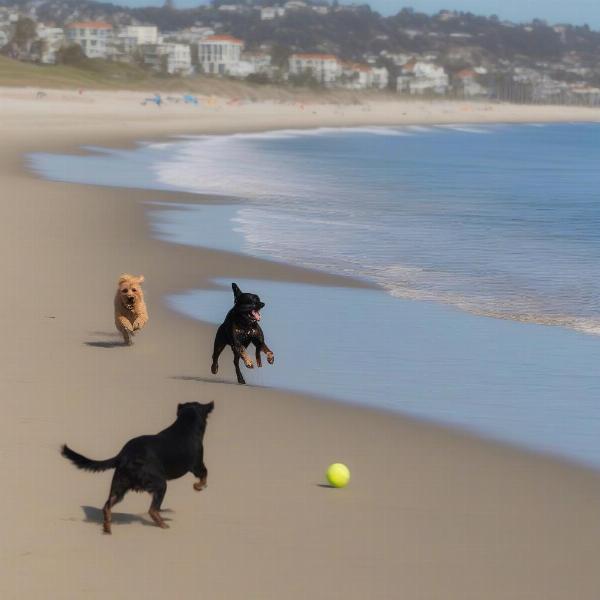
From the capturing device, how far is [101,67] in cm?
13912

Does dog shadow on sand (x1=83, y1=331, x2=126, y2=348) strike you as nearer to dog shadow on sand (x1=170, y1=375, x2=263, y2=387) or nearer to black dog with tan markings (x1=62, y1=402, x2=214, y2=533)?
dog shadow on sand (x1=170, y1=375, x2=263, y2=387)

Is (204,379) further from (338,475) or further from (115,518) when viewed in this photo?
(115,518)

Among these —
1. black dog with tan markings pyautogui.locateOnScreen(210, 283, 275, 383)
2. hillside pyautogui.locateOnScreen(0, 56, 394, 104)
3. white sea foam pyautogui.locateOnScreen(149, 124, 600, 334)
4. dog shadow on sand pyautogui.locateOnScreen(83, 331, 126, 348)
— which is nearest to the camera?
black dog with tan markings pyautogui.locateOnScreen(210, 283, 275, 383)

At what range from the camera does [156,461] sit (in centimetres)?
566

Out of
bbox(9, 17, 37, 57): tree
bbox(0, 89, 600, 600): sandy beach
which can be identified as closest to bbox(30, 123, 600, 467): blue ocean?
bbox(0, 89, 600, 600): sandy beach

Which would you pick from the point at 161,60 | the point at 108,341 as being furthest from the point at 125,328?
the point at 161,60

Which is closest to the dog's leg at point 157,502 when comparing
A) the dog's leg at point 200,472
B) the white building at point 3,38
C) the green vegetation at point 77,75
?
the dog's leg at point 200,472

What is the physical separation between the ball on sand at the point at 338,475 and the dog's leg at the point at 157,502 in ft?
3.34

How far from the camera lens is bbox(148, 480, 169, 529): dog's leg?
5602mm

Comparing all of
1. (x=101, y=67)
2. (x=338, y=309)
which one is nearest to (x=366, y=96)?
(x=101, y=67)

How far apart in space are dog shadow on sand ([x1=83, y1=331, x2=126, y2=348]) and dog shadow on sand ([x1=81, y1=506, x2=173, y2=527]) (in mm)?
4088

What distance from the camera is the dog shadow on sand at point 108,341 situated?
9977 millimetres

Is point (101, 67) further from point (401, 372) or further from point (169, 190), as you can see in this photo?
point (401, 372)

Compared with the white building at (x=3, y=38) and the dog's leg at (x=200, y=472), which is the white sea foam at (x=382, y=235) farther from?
the white building at (x=3, y=38)
